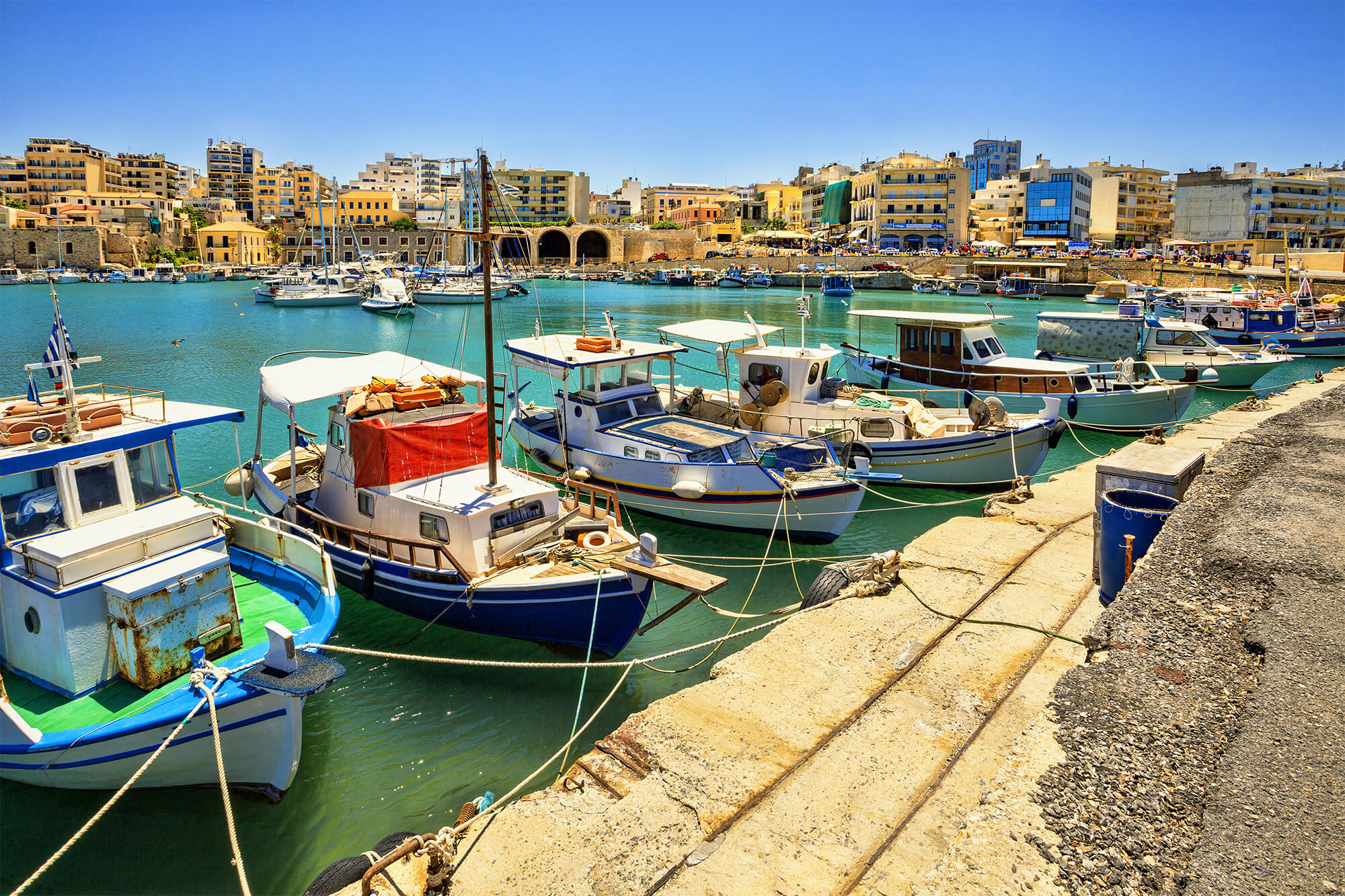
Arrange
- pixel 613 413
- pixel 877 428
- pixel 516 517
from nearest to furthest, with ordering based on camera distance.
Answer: pixel 516 517, pixel 613 413, pixel 877 428

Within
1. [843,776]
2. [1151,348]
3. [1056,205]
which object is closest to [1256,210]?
[1056,205]

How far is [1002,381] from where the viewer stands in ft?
67.7

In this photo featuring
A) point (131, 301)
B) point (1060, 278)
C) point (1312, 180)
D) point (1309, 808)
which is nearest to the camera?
point (1309, 808)

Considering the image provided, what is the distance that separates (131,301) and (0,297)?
1401cm

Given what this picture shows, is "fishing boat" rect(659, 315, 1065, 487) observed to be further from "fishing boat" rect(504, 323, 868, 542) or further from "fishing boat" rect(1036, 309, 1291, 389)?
"fishing boat" rect(1036, 309, 1291, 389)

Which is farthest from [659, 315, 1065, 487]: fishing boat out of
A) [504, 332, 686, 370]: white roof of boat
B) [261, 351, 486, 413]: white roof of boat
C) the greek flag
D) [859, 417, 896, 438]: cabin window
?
the greek flag

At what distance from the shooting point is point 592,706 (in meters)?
9.54

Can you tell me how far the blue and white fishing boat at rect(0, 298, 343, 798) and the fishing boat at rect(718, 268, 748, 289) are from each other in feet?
285

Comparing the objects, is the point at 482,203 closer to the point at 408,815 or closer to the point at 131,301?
the point at 408,815

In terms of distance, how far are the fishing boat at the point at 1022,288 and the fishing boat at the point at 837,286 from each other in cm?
1586

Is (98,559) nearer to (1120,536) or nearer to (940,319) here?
(1120,536)

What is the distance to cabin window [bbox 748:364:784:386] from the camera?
17250 millimetres

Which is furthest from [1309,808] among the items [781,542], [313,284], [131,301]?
[131,301]

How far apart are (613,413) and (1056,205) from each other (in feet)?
329
